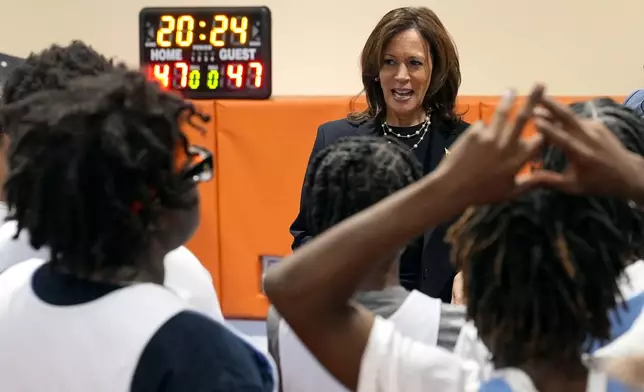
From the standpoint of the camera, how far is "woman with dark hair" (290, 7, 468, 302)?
206 cm

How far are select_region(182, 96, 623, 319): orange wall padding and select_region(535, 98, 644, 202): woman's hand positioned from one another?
2237 mm

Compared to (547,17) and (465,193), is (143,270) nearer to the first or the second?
(465,193)

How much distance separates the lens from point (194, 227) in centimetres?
107

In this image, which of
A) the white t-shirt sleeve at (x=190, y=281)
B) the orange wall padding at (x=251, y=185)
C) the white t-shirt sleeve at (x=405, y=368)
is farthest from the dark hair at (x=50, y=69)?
the orange wall padding at (x=251, y=185)

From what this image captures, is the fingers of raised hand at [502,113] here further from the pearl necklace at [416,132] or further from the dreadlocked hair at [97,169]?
the pearl necklace at [416,132]

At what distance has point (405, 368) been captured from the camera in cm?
88

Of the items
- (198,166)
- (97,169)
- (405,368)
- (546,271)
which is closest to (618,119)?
(546,271)

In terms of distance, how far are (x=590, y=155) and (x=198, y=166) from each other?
524 millimetres

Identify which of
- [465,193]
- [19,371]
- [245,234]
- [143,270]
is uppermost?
[465,193]

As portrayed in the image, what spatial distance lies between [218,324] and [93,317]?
0.50 feet

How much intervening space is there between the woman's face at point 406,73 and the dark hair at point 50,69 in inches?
31.5

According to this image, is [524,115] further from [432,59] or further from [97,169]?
[432,59]

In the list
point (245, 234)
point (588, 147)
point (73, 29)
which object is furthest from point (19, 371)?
point (73, 29)

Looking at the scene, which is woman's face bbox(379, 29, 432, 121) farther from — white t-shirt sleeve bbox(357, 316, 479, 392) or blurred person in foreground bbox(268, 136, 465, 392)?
white t-shirt sleeve bbox(357, 316, 479, 392)
